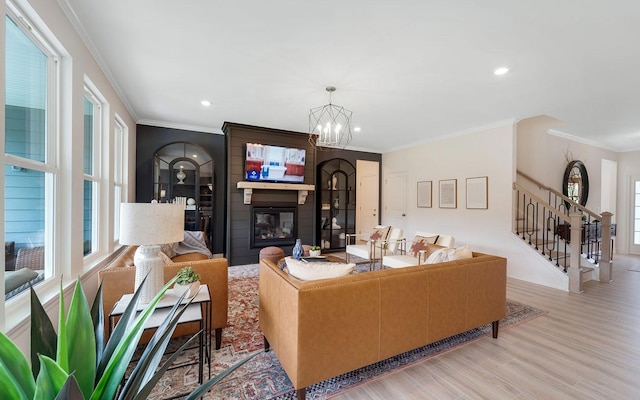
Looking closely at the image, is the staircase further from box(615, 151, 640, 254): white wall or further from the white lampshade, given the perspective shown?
the white lampshade

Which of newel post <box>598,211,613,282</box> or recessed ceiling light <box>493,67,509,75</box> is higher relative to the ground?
recessed ceiling light <box>493,67,509,75</box>

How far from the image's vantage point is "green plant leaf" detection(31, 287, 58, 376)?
88 centimetres

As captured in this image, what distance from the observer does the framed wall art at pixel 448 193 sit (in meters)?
5.27

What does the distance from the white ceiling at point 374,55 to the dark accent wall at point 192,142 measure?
2.56 ft

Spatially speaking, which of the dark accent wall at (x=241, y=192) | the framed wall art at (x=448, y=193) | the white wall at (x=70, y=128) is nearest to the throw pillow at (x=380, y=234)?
the framed wall art at (x=448, y=193)

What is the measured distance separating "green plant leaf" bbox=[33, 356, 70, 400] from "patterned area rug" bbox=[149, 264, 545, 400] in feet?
4.13

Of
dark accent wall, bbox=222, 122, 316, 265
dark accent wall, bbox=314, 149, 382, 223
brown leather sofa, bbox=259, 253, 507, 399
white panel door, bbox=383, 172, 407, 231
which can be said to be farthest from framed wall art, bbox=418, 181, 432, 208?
brown leather sofa, bbox=259, 253, 507, 399

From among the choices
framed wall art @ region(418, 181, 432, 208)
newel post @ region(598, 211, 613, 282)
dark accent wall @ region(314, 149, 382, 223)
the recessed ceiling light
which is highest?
the recessed ceiling light

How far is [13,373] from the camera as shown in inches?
29.0

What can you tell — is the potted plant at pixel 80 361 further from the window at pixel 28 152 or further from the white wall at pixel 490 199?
the white wall at pixel 490 199

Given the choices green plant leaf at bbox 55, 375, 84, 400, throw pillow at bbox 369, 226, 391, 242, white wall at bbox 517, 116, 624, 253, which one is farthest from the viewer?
white wall at bbox 517, 116, 624, 253

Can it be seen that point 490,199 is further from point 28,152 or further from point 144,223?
point 28,152

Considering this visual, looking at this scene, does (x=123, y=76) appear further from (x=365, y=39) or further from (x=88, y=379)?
(x=88, y=379)

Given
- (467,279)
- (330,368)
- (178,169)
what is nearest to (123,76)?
(178,169)
